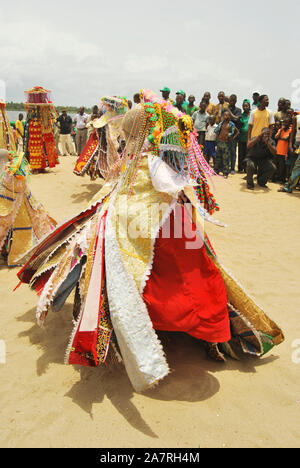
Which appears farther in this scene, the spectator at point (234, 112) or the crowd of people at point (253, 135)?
the spectator at point (234, 112)

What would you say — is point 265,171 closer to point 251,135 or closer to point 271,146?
point 271,146

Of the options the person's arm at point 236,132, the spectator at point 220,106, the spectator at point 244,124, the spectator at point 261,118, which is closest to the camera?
the spectator at point 261,118

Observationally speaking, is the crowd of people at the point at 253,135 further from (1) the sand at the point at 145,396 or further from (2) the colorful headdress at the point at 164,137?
(2) the colorful headdress at the point at 164,137

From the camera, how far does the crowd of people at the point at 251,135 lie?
8.57 meters

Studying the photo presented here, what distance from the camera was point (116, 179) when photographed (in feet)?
10.4

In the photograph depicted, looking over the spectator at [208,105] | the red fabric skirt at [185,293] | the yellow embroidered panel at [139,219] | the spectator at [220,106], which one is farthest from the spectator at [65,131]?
the red fabric skirt at [185,293]

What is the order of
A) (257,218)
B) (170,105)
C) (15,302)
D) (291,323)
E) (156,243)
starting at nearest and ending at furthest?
(156,243) < (170,105) < (291,323) < (15,302) < (257,218)

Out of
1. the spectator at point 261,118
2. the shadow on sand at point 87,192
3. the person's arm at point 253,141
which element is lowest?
the shadow on sand at point 87,192

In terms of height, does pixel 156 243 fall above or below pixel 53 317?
above

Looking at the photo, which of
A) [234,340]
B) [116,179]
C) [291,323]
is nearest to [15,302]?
[116,179]

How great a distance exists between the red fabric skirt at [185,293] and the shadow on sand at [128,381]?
410 mm

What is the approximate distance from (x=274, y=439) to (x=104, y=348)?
3.88 feet

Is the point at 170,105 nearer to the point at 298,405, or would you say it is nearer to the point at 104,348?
the point at 104,348

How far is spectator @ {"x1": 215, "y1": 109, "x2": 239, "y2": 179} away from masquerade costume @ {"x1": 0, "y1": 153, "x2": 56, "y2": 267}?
19.2 ft
